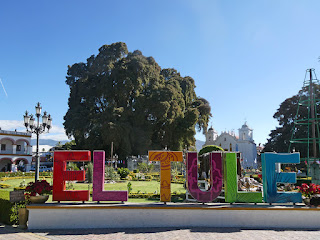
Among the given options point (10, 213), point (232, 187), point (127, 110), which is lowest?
point (10, 213)

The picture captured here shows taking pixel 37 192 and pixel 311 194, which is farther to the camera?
pixel 311 194

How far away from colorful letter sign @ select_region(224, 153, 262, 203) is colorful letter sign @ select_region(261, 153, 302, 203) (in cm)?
40

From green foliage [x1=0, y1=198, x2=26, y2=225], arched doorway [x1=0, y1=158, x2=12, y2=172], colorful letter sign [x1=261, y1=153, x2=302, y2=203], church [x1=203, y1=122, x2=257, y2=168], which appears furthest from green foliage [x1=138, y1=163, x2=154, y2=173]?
church [x1=203, y1=122, x2=257, y2=168]

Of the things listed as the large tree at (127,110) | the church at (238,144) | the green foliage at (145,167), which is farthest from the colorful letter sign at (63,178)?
→ the church at (238,144)

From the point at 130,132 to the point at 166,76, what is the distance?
1533cm

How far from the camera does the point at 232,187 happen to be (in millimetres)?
9141

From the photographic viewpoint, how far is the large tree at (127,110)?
3725 cm

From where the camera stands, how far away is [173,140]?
40562mm

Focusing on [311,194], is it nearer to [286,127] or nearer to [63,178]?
[63,178]

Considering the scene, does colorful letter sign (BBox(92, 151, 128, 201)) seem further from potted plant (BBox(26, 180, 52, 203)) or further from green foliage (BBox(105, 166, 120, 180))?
green foliage (BBox(105, 166, 120, 180))

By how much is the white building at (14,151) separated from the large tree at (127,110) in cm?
940

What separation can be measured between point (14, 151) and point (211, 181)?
42.1 metres

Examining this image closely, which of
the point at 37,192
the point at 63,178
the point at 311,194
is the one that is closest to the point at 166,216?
the point at 63,178

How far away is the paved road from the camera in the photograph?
25.0 ft
